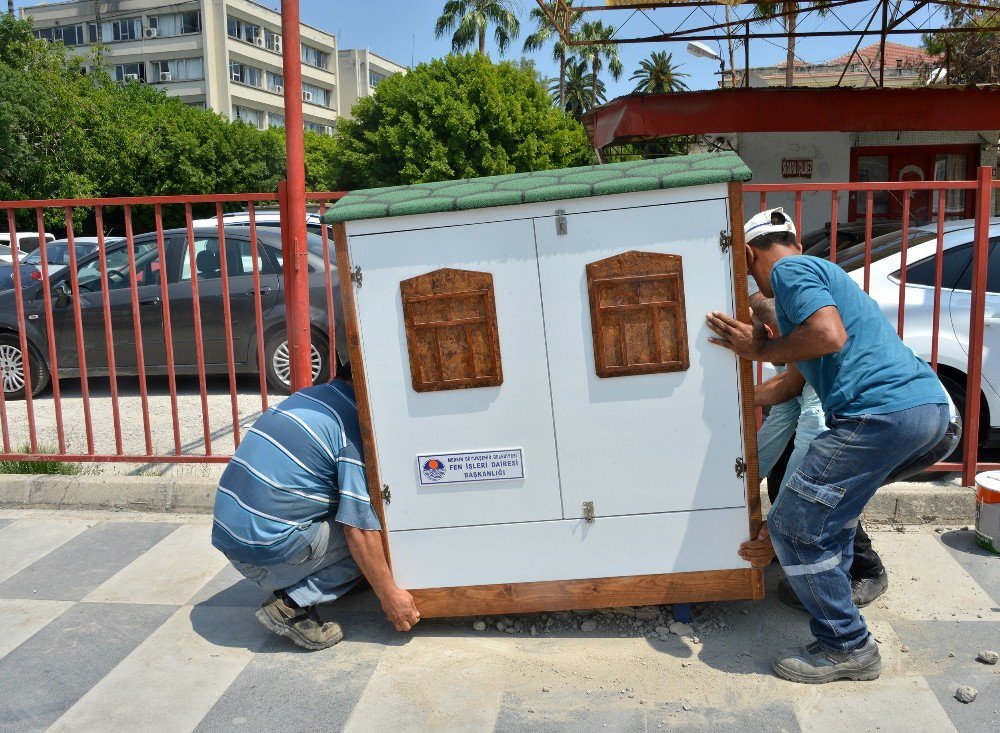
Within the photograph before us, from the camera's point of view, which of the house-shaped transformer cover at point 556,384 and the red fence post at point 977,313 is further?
the red fence post at point 977,313

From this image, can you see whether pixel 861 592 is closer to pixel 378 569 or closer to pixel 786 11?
pixel 378 569

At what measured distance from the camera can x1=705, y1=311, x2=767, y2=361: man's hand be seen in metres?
3.13

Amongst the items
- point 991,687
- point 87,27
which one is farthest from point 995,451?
point 87,27

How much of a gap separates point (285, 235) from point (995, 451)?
15.3ft

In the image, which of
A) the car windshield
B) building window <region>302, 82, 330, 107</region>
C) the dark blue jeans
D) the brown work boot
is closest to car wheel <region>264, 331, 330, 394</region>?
the car windshield

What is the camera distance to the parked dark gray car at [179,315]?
767 centimetres

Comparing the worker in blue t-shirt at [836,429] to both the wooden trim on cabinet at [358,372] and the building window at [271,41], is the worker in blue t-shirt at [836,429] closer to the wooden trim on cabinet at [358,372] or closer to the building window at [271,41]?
the wooden trim on cabinet at [358,372]

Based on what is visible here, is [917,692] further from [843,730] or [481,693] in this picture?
[481,693]

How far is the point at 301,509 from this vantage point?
3.45m

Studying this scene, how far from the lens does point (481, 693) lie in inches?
125

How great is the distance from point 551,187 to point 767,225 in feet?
2.63

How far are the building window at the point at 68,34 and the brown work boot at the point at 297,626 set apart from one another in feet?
227

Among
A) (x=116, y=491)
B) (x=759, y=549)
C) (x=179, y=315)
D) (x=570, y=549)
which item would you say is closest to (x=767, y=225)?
(x=759, y=549)

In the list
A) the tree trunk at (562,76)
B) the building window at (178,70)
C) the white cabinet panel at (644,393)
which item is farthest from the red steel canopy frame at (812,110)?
the building window at (178,70)
